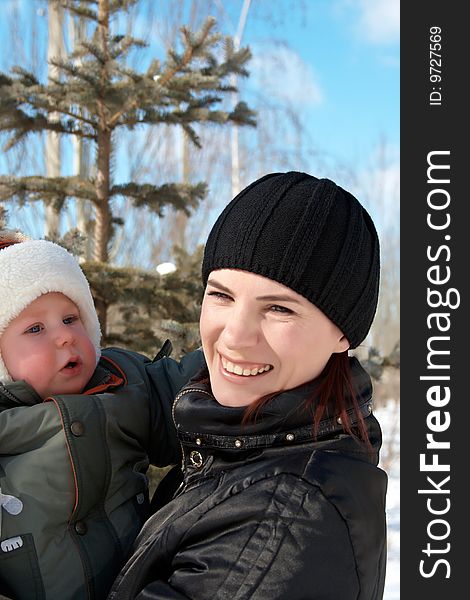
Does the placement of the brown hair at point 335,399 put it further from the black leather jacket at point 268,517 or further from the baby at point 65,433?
the baby at point 65,433

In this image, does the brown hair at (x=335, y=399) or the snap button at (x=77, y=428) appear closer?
the brown hair at (x=335, y=399)

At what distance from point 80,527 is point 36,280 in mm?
640

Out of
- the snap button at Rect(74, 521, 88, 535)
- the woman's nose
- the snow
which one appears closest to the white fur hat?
the woman's nose

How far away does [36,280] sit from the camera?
182 cm

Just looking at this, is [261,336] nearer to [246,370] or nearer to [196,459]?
[246,370]

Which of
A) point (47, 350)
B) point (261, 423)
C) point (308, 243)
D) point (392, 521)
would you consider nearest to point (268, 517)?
point (261, 423)

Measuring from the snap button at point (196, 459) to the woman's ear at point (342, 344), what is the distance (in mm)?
364

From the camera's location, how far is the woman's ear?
4.84 ft

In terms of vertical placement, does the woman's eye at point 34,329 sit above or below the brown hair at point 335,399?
above

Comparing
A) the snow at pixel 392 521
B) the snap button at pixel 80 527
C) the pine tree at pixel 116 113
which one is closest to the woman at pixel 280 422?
the snap button at pixel 80 527

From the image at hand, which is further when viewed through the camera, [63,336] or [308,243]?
[63,336]

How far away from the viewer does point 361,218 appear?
1.46 metres

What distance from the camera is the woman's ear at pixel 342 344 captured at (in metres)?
1.47

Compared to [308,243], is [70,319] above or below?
below
